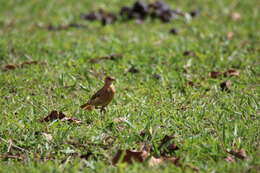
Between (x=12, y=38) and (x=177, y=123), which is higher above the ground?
(x=177, y=123)

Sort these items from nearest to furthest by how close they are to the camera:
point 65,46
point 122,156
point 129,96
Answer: point 122,156, point 129,96, point 65,46

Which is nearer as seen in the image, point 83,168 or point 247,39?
point 83,168

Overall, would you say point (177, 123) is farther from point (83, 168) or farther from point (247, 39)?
point (247, 39)

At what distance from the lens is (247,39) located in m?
7.79

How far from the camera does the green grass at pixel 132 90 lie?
11.9 feet

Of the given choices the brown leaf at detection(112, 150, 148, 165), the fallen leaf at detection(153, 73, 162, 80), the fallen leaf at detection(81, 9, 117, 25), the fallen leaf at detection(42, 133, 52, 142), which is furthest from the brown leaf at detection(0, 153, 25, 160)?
the fallen leaf at detection(81, 9, 117, 25)

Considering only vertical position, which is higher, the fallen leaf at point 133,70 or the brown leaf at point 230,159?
the brown leaf at point 230,159

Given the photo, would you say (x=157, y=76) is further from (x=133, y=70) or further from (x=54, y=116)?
→ (x=54, y=116)

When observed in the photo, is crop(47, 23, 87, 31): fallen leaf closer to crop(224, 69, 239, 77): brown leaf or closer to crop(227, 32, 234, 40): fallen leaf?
crop(227, 32, 234, 40): fallen leaf

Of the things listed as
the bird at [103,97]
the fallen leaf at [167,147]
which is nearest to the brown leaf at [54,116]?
the bird at [103,97]

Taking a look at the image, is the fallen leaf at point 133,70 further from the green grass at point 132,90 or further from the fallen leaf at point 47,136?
the fallen leaf at point 47,136

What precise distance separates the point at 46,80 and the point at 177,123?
2.06m

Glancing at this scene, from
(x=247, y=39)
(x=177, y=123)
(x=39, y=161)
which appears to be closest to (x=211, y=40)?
(x=247, y=39)

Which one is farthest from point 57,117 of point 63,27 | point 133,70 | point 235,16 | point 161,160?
point 235,16
